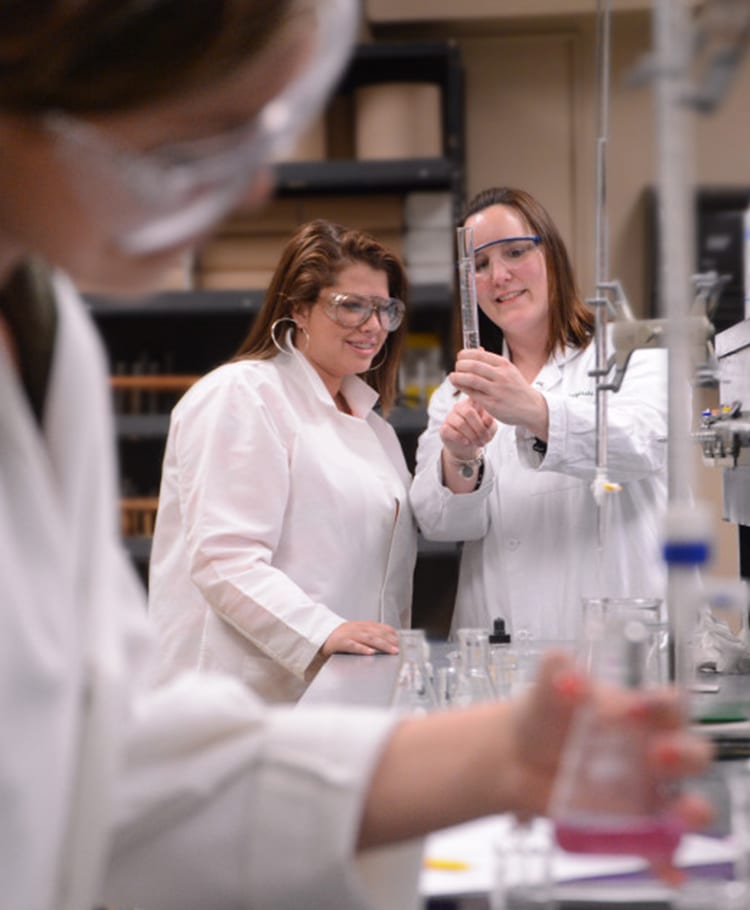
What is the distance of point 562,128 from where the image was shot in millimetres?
4637

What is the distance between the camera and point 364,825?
89 centimetres

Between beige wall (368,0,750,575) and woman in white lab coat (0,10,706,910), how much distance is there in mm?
3841

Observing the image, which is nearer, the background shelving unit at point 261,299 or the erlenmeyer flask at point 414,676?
the erlenmeyer flask at point 414,676

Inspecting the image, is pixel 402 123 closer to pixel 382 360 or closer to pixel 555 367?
pixel 382 360

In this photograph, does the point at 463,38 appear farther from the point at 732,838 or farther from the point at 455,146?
the point at 732,838

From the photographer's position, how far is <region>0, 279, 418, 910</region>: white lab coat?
77cm

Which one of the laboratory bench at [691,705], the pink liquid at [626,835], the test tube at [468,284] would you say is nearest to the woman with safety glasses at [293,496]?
the laboratory bench at [691,705]

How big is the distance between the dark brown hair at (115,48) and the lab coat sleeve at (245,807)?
1.41 ft

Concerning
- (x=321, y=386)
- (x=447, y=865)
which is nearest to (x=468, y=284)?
(x=321, y=386)

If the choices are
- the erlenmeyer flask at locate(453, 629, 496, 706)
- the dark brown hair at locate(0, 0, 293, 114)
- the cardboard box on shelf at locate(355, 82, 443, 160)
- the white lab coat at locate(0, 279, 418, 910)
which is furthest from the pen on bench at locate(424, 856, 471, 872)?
the cardboard box on shelf at locate(355, 82, 443, 160)

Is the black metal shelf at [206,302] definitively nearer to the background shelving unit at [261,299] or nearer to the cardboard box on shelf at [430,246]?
the background shelving unit at [261,299]

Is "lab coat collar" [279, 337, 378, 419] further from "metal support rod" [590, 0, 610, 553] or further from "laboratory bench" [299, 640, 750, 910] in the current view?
"metal support rod" [590, 0, 610, 553]

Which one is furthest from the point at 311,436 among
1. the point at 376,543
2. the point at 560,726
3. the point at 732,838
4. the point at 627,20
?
the point at 627,20

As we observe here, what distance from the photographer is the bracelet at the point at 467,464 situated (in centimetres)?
250
